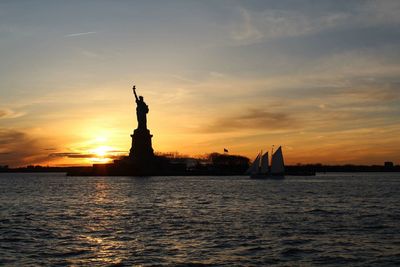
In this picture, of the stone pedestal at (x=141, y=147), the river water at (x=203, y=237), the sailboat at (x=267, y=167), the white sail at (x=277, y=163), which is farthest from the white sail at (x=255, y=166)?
the river water at (x=203, y=237)

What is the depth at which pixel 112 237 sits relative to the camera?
2989 cm

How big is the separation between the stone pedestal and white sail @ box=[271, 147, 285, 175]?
3247 centimetres

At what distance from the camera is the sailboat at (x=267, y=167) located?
137 meters

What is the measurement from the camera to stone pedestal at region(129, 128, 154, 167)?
463ft

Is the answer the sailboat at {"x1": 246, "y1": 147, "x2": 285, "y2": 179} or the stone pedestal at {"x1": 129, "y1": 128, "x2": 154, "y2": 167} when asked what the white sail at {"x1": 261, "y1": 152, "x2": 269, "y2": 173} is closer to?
the sailboat at {"x1": 246, "y1": 147, "x2": 285, "y2": 179}

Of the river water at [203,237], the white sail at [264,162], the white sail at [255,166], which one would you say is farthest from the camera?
the white sail at [255,166]

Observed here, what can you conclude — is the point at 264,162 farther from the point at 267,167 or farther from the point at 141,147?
the point at 141,147

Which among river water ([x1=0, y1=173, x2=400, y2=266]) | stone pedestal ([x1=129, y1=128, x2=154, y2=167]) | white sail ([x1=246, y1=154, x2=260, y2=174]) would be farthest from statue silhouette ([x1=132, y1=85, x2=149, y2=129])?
river water ([x1=0, y1=173, x2=400, y2=266])

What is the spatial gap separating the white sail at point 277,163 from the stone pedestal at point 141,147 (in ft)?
107

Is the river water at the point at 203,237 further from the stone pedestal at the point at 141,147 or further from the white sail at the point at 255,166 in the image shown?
the white sail at the point at 255,166

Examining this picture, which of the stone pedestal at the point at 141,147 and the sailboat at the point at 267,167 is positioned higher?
the stone pedestal at the point at 141,147

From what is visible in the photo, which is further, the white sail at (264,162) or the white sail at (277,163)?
the white sail at (264,162)

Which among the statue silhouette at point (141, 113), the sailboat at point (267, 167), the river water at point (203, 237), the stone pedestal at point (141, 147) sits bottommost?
the river water at point (203, 237)

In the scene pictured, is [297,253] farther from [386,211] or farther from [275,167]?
[275,167]
